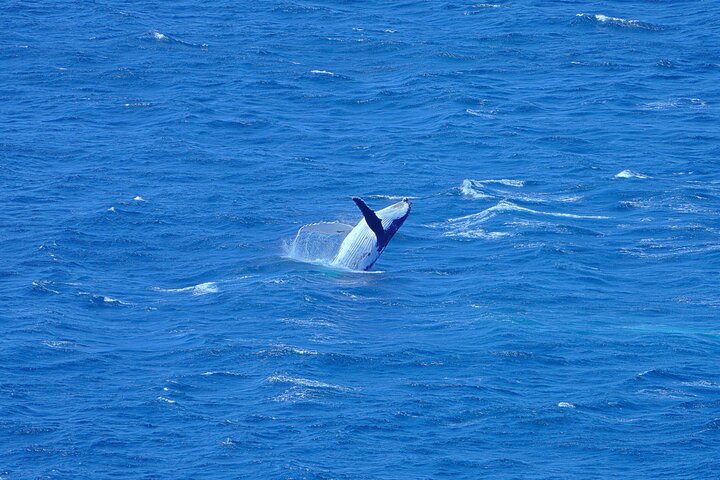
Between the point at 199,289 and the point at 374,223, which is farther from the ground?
the point at 374,223

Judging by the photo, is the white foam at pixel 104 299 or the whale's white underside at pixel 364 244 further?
the whale's white underside at pixel 364 244

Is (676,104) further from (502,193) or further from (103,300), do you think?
(103,300)

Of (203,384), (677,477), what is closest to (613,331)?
(677,477)

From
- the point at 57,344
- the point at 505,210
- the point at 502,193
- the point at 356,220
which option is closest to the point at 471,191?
the point at 502,193

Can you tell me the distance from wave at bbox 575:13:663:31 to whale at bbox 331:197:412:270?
5047 centimetres

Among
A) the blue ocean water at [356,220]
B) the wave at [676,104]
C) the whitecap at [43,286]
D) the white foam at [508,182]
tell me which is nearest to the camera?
the blue ocean water at [356,220]

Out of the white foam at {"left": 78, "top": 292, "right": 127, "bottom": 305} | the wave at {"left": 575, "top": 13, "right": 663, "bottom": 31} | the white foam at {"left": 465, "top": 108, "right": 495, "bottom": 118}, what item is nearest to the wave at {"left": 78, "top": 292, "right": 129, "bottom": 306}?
the white foam at {"left": 78, "top": 292, "right": 127, "bottom": 305}

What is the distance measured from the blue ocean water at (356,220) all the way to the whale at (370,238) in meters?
1.17

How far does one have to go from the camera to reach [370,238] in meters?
74.5

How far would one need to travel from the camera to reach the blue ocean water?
A: 5900 cm

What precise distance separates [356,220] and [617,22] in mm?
46559

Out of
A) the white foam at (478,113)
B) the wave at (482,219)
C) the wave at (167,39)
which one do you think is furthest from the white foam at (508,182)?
the wave at (167,39)

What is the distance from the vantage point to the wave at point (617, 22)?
391 ft

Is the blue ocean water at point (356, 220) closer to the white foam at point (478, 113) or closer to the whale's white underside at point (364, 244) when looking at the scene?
the white foam at point (478, 113)
